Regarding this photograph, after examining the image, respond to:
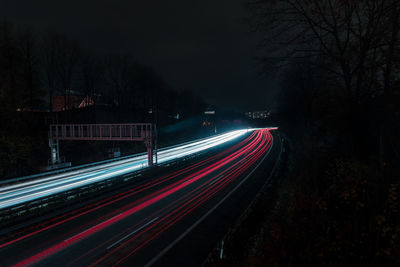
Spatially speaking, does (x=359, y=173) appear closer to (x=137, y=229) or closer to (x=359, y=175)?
(x=359, y=175)

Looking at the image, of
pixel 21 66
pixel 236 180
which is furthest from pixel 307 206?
pixel 21 66

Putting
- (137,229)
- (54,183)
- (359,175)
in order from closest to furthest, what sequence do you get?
(359,175) → (137,229) → (54,183)

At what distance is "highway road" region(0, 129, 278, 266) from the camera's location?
28.2 ft

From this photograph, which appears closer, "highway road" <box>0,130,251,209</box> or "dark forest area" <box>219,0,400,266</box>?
"dark forest area" <box>219,0,400,266</box>

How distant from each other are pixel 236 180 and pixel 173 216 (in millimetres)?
9078

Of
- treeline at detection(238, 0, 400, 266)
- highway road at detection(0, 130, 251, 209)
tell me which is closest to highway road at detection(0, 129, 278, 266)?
highway road at detection(0, 130, 251, 209)

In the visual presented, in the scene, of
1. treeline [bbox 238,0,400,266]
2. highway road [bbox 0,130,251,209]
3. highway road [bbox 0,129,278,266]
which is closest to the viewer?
treeline [bbox 238,0,400,266]

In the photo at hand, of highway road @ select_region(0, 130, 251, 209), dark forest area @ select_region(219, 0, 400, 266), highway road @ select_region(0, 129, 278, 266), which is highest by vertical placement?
dark forest area @ select_region(219, 0, 400, 266)

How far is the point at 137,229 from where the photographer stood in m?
10.7

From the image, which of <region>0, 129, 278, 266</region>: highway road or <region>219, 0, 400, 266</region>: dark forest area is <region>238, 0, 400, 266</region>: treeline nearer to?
<region>219, 0, 400, 266</region>: dark forest area

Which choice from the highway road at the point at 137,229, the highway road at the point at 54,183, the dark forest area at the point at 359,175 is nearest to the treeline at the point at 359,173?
the dark forest area at the point at 359,175

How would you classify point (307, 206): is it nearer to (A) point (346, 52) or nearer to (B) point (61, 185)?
(A) point (346, 52)

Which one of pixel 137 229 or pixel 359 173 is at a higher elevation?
pixel 359 173

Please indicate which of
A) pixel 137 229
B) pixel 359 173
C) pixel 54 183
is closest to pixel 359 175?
pixel 359 173
